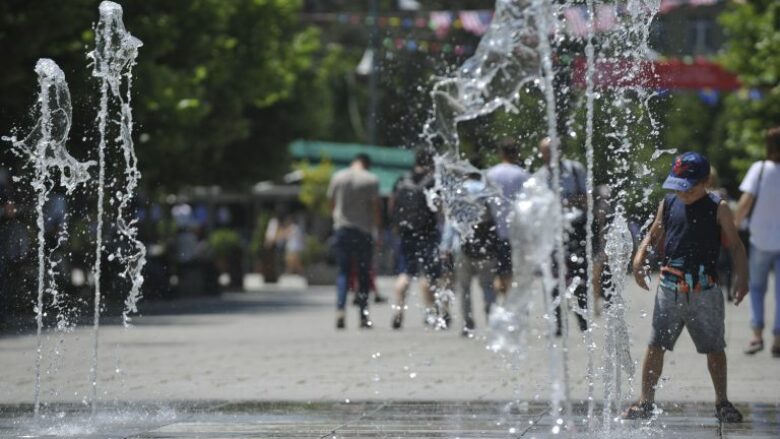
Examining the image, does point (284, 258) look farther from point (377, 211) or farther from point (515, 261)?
point (515, 261)

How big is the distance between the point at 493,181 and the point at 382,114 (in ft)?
3.86

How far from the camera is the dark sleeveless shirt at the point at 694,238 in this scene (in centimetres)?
823

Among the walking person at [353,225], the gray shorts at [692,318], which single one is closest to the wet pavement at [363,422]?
the gray shorts at [692,318]

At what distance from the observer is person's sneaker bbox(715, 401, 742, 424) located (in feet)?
26.7

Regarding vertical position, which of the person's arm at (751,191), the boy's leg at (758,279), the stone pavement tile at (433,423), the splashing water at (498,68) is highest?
the splashing water at (498,68)

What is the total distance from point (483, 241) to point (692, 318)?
654 cm

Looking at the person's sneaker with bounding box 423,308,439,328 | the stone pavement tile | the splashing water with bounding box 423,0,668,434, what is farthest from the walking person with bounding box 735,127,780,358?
the stone pavement tile

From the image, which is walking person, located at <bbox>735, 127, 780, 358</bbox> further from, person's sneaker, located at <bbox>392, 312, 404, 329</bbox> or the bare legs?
person's sneaker, located at <bbox>392, 312, 404, 329</bbox>

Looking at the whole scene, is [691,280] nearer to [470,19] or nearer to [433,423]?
[433,423]

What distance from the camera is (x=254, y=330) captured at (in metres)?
17.2

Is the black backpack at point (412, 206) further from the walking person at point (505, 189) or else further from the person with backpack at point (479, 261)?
the walking person at point (505, 189)

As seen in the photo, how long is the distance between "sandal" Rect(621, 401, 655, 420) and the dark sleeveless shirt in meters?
0.72

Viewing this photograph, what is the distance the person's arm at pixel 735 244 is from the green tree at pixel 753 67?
1711cm

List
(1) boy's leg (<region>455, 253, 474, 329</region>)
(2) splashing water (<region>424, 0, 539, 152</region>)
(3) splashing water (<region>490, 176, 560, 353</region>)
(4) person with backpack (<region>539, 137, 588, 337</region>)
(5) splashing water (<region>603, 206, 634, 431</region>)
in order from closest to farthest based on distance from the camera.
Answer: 1. (3) splashing water (<region>490, 176, 560, 353</region>)
2. (2) splashing water (<region>424, 0, 539, 152</region>)
3. (5) splashing water (<region>603, 206, 634, 431</region>)
4. (4) person with backpack (<region>539, 137, 588, 337</region>)
5. (1) boy's leg (<region>455, 253, 474, 329</region>)
